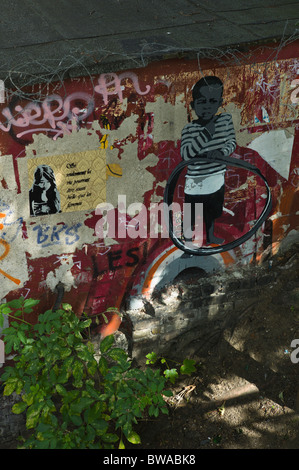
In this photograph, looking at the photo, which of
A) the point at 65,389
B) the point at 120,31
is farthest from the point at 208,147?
→ the point at 65,389

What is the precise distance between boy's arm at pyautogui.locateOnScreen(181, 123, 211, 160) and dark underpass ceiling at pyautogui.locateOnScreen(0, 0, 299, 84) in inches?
25.0

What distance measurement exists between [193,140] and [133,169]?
0.62m

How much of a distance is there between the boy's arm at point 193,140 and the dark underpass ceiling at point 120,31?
635mm

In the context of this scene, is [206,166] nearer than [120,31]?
No

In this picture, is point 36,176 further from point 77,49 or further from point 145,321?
point 145,321

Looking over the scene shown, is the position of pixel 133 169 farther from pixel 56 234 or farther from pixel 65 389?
pixel 65 389

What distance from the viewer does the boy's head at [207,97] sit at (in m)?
4.56

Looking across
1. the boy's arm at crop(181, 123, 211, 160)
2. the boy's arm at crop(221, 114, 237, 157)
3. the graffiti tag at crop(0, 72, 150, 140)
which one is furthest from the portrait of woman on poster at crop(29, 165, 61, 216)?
the boy's arm at crop(221, 114, 237, 157)

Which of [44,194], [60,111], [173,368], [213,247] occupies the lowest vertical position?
[173,368]

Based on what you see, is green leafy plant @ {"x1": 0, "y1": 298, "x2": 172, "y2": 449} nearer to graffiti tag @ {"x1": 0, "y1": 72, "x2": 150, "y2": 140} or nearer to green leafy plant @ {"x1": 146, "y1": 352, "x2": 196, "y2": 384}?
green leafy plant @ {"x1": 146, "y1": 352, "x2": 196, "y2": 384}

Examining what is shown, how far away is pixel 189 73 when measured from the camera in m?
4.47

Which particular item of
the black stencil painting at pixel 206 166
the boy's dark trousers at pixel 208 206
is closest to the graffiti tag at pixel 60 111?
the black stencil painting at pixel 206 166

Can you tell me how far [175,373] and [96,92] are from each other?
264 cm

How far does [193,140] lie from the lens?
477cm
